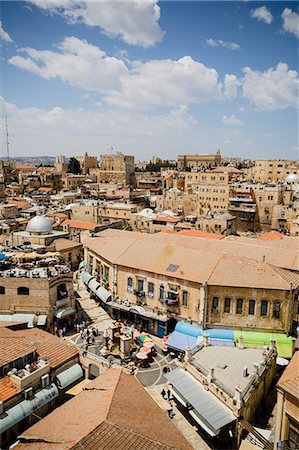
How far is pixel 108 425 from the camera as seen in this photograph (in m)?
16.5

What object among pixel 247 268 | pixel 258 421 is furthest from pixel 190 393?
pixel 247 268

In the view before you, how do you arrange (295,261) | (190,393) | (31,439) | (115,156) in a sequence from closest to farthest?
1. (31,439)
2. (190,393)
3. (295,261)
4. (115,156)

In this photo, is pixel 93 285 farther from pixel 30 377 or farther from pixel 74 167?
pixel 74 167

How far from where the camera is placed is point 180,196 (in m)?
89.2

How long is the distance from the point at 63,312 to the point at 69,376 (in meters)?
11.2

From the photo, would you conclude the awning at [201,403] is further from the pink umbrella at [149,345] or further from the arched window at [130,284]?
the arched window at [130,284]

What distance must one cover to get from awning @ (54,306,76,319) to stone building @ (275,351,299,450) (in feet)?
73.9

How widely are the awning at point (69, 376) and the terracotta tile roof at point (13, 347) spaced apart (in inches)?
105

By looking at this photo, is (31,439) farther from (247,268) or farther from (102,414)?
(247,268)

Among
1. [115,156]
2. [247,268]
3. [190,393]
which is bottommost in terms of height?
[190,393]

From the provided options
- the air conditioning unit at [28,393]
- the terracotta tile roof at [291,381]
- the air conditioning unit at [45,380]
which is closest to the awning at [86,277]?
the air conditioning unit at [45,380]

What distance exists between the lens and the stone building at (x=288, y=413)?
16.2 meters

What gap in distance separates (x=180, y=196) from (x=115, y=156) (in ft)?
176

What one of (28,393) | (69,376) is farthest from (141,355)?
(28,393)
